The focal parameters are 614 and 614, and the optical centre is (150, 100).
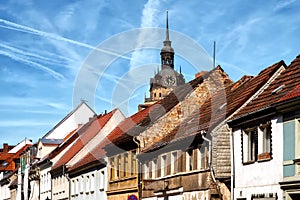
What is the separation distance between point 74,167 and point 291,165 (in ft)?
96.8

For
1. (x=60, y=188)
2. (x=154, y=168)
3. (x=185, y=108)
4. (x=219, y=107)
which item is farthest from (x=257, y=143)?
(x=60, y=188)

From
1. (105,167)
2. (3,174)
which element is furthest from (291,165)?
(3,174)

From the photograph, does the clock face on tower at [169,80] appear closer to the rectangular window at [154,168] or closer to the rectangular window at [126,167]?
the rectangular window at [126,167]

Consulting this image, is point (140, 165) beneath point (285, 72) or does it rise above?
beneath

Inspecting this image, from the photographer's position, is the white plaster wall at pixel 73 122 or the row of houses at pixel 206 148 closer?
the row of houses at pixel 206 148

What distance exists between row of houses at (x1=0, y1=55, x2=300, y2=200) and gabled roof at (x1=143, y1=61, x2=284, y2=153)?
6 cm

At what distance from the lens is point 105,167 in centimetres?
4119

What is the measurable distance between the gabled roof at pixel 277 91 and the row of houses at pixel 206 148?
0.05 m

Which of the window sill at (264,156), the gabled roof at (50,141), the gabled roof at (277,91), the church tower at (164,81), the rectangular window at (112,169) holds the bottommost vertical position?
the rectangular window at (112,169)

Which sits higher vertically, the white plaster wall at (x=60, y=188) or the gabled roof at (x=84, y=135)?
the gabled roof at (x=84, y=135)

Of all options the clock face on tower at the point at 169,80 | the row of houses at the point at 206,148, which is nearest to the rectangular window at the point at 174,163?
the row of houses at the point at 206,148

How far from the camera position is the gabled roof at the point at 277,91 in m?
21.9

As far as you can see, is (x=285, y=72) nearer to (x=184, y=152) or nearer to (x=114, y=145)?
(x=184, y=152)

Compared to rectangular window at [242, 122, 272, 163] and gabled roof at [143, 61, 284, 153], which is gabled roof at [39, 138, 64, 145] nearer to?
gabled roof at [143, 61, 284, 153]
